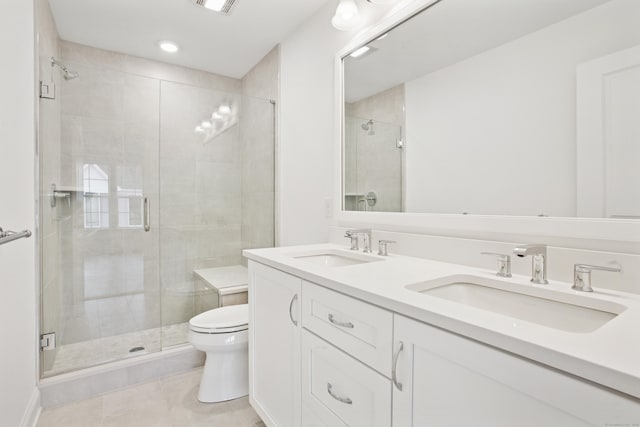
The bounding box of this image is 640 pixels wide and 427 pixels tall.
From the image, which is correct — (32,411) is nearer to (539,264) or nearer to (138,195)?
(138,195)

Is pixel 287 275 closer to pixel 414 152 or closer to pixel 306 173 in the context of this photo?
pixel 414 152

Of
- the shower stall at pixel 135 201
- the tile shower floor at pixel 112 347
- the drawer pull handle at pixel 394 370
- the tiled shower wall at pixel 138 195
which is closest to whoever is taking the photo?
the drawer pull handle at pixel 394 370

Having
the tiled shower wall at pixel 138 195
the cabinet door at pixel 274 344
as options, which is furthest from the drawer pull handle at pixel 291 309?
the tiled shower wall at pixel 138 195

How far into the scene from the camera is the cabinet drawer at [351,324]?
81 centimetres

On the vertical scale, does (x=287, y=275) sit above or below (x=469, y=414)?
above

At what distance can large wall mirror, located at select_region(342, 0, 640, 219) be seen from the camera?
89 centimetres

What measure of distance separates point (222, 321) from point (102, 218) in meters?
1.24

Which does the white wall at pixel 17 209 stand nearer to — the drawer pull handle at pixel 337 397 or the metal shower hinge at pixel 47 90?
the metal shower hinge at pixel 47 90

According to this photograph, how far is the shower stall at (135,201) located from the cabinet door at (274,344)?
99 cm

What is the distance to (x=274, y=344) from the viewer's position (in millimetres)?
1358

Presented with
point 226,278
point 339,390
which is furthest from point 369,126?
point 226,278

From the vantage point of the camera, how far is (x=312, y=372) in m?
1.11

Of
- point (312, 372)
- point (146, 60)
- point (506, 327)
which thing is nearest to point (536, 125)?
point (506, 327)

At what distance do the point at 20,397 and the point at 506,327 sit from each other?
1.93m
